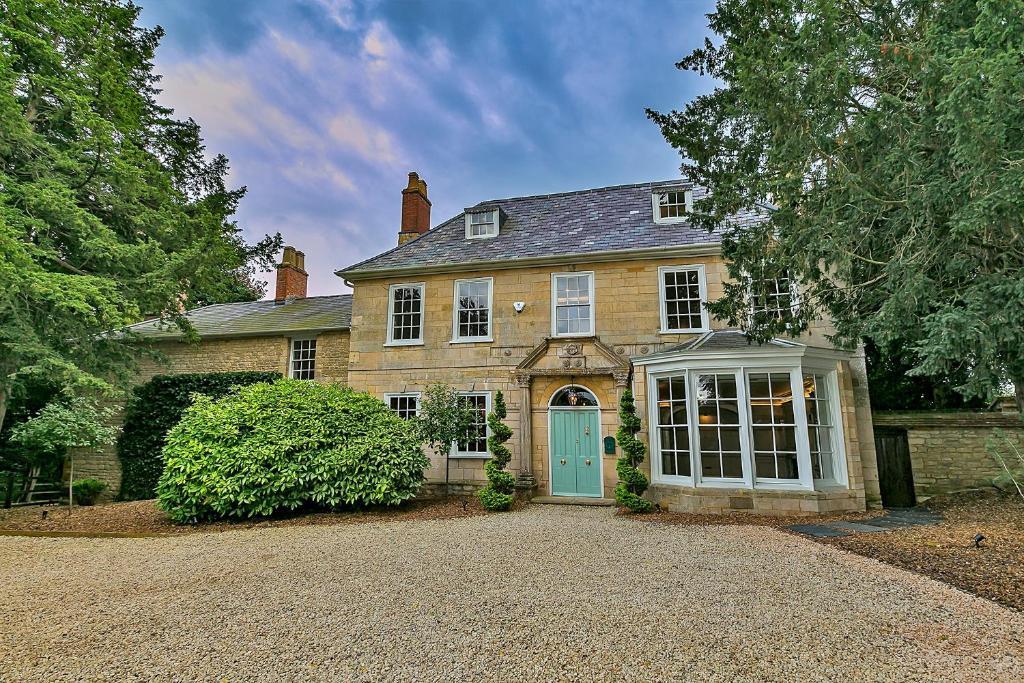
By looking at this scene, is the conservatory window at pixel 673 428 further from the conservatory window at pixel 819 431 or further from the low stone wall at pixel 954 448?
the low stone wall at pixel 954 448

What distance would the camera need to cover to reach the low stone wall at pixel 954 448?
1080 cm

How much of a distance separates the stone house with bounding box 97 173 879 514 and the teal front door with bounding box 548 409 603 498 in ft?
0.11

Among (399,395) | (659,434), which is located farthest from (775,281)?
(399,395)

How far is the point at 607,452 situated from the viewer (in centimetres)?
1180

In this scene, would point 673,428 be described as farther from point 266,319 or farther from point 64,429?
point 64,429

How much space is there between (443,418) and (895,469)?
10590mm

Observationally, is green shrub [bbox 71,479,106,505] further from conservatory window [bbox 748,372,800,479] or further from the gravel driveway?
conservatory window [bbox 748,372,800,479]

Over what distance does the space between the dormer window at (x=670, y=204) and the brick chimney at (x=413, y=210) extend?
781cm

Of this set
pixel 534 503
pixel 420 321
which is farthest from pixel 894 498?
pixel 420 321

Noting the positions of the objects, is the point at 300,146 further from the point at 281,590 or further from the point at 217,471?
the point at 281,590

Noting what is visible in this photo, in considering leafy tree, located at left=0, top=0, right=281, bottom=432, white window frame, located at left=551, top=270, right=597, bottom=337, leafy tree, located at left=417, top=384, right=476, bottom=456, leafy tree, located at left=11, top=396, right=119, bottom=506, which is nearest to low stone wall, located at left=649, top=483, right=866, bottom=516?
white window frame, located at left=551, top=270, right=597, bottom=337

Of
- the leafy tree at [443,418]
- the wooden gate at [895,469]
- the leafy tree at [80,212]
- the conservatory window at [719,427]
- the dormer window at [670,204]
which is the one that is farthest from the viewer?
the dormer window at [670,204]

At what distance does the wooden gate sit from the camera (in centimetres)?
1109

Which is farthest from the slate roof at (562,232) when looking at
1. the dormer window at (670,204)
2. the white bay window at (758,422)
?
the white bay window at (758,422)
